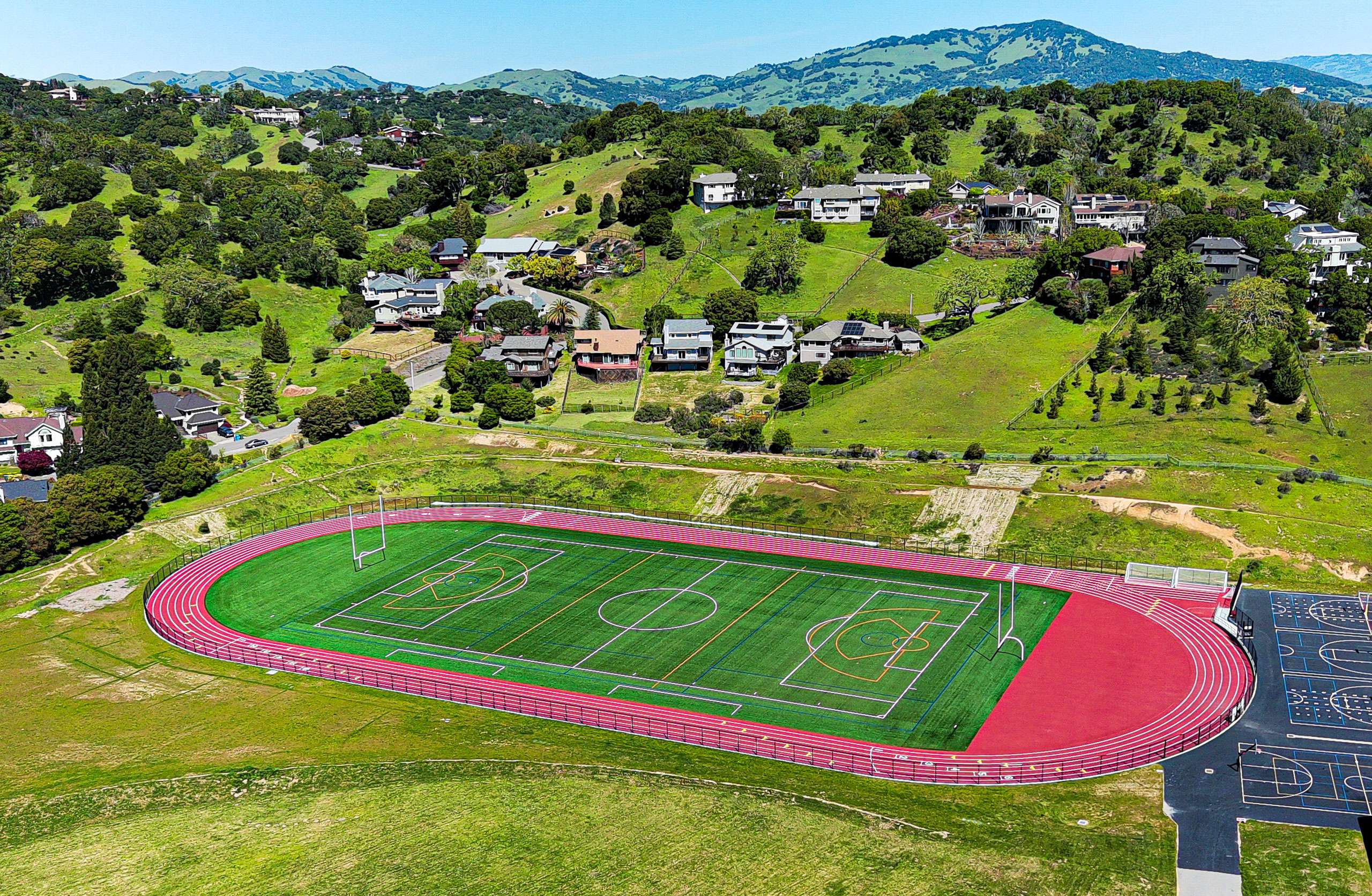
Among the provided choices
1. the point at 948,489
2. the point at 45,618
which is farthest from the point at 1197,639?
A: the point at 45,618

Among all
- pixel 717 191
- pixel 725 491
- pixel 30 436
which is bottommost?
pixel 725 491

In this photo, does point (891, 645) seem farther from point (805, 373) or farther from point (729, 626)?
point (805, 373)

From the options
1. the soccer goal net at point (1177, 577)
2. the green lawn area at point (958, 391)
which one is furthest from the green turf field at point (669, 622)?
the green lawn area at point (958, 391)

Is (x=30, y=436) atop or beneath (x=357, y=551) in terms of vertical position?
atop

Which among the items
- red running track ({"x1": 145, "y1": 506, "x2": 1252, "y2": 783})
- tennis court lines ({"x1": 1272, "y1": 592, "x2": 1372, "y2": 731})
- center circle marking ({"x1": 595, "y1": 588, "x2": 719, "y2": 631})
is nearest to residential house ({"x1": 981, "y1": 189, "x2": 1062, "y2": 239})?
red running track ({"x1": 145, "y1": 506, "x2": 1252, "y2": 783})

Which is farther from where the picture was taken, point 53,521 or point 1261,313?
point 1261,313

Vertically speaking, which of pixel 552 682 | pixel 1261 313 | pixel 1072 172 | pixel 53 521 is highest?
pixel 1072 172

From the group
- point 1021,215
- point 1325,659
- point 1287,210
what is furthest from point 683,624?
point 1287,210

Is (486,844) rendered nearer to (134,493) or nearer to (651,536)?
(651,536)
